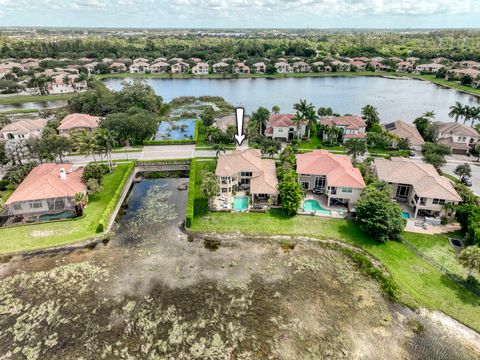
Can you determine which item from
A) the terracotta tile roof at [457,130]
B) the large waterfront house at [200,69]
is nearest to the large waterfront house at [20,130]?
the terracotta tile roof at [457,130]

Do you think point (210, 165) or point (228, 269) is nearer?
point (228, 269)

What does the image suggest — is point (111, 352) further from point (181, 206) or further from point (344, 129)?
point (344, 129)

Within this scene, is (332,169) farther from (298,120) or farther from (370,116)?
(370,116)

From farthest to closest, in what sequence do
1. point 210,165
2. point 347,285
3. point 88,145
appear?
point 210,165 → point 88,145 → point 347,285

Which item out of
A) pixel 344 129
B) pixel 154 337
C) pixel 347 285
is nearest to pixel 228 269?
pixel 154 337

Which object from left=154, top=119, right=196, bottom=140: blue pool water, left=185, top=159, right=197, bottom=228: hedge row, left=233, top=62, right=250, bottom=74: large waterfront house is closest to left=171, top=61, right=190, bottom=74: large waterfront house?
left=233, top=62, right=250, bottom=74: large waterfront house

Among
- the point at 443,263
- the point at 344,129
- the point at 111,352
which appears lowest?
the point at 111,352

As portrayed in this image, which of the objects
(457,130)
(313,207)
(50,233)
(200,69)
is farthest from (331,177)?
(200,69)
